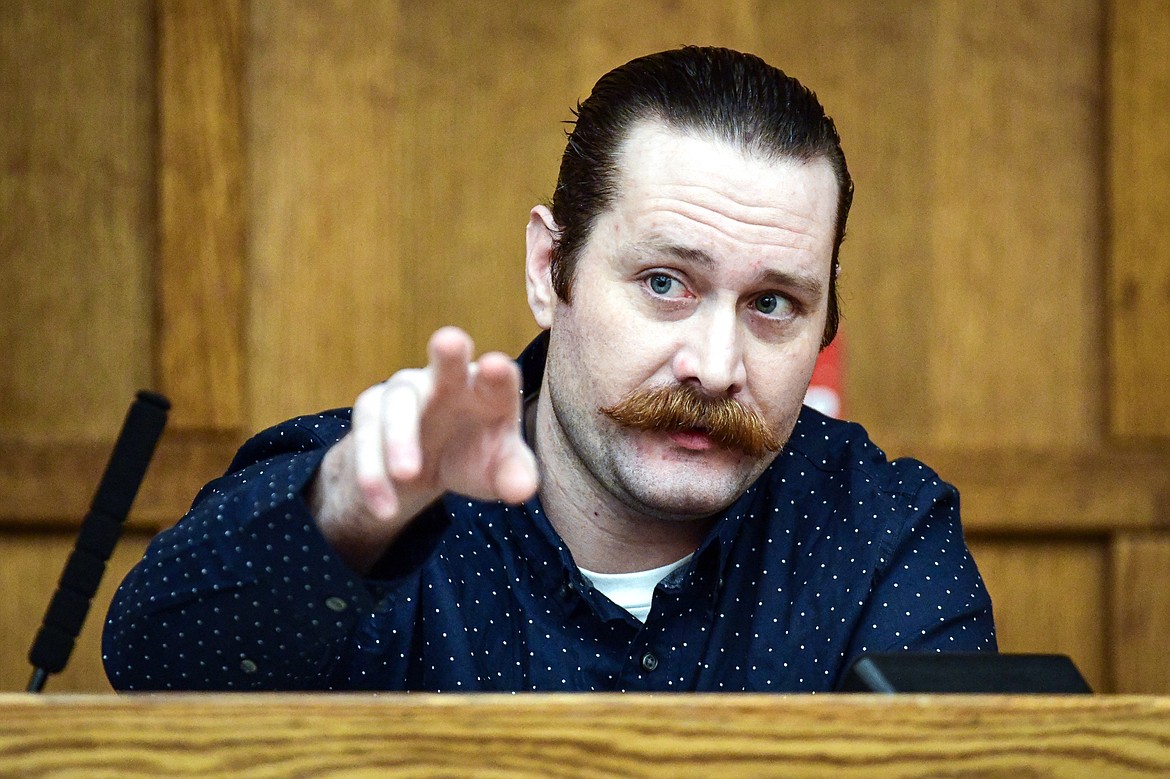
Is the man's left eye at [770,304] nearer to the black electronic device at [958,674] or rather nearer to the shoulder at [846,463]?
the shoulder at [846,463]

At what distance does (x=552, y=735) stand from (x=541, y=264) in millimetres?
787

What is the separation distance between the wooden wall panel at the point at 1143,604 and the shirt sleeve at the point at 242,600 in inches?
58.3

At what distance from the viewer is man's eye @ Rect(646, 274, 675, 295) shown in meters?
1.26

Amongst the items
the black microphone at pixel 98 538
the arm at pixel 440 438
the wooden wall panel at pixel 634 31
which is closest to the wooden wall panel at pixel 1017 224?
the wooden wall panel at pixel 634 31

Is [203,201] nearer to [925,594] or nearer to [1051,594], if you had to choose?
[925,594]

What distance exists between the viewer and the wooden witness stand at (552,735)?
0.71m

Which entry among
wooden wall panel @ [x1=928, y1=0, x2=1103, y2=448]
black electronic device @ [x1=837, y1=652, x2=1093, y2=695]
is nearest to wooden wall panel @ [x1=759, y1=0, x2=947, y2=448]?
wooden wall panel @ [x1=928, y1=0, x2=1103, y2=448]

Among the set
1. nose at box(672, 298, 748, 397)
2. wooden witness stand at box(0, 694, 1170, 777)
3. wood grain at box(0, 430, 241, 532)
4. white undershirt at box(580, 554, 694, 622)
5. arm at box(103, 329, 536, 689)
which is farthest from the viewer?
wood grain at box(0, 430, 241, 532)

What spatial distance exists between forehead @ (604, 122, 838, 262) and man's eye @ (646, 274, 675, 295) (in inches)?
1.4

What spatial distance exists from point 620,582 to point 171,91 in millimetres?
1124

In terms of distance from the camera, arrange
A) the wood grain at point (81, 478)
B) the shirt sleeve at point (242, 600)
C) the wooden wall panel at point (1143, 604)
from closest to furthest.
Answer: the shirt sleeve at point (242, 600), the wood grain at point (81, 478), the wooden wall panel at point (1143, 604)

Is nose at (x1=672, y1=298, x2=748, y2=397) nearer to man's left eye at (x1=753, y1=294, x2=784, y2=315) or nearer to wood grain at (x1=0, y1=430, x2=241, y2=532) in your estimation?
man's left eye at (x1=753, y1=294, x2=784, y2=315)

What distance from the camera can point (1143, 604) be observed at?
2143 millimetres

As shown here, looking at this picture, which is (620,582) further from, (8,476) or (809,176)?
(8,476)
